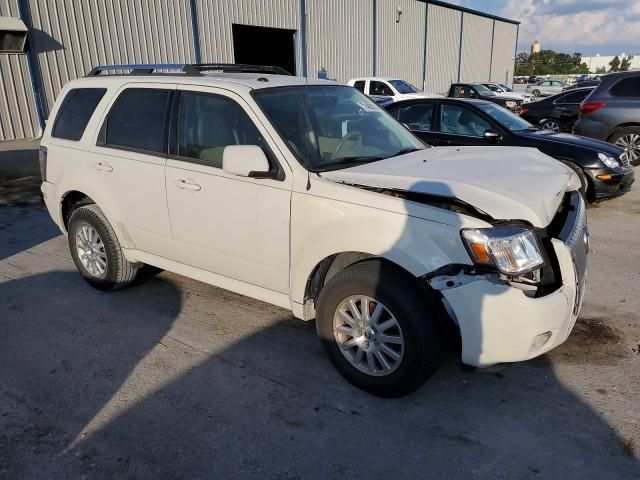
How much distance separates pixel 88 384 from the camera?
3.27m

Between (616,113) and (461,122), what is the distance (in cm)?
457

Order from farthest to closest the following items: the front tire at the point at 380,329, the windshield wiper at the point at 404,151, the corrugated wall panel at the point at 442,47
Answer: the corrugated wall panel at the point at 442,47, the windshield wiper at the point at 404,151, the front tire at the point at 380,329

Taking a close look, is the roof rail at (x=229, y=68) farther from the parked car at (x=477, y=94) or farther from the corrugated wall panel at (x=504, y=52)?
the corrugated wall panel at (x=504, y=52)

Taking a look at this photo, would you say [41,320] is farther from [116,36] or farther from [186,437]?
[116,36]

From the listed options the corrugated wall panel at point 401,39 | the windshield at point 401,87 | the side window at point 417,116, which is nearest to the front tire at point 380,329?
the side window at point 417,116

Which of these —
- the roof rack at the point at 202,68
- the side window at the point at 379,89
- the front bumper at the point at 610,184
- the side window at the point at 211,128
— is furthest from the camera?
the side window at the point at 379,89

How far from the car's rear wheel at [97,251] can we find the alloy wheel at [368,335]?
2321 mm

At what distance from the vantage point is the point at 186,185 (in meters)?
3.69

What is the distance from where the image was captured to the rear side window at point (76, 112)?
4.46 m

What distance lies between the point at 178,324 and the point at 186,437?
1408 millimetres

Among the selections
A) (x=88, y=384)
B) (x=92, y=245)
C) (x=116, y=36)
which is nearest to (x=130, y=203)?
(x=92, y=245)

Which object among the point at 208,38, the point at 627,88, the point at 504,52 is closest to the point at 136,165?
the point at 627,88

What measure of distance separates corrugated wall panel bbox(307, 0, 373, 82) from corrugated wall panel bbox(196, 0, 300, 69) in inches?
91.3

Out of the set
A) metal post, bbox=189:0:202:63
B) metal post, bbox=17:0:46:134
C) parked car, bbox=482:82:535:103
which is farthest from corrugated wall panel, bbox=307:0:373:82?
metal post, bbox=17:0:46:134
